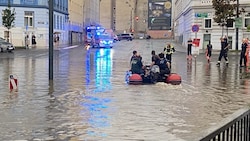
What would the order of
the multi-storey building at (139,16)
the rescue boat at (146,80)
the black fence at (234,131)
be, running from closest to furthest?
1. the black fence at (234,131)
2. the rescue boat at (146,80)
3. the multi-storey building at (139,16)

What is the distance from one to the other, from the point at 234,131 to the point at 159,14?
119026mm

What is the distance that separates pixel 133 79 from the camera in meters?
19.0

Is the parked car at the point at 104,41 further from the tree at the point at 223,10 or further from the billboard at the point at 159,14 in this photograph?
the billboard at the point at 159,14

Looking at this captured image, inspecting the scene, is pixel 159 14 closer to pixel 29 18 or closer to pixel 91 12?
pixel 91 12

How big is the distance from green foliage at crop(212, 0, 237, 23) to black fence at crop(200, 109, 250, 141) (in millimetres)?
44547

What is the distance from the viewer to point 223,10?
164 feet

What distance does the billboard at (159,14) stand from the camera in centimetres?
12300

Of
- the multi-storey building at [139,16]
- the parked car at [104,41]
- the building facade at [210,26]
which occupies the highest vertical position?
the multi-storey building at [139,16]

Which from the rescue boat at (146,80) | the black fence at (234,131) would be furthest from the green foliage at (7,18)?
the black fence at (234,131)

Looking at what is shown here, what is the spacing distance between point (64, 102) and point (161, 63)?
6.56 metres

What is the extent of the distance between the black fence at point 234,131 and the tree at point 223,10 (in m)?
44.6

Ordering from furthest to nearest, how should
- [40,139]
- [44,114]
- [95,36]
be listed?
1. [95,36]
2. [44,114]
3. [40,139]

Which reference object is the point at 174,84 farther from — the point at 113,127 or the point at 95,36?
the point at 95,36

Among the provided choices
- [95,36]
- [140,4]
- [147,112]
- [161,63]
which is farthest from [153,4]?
[147,112]
